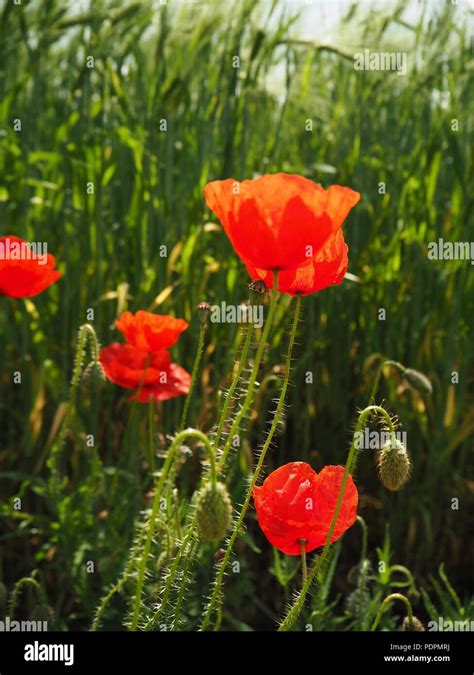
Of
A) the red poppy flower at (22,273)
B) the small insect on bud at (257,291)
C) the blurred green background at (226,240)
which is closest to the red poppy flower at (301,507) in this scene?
the small insect on bud at (257,291)

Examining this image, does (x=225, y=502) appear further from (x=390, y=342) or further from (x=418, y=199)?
(x=418, y=199)

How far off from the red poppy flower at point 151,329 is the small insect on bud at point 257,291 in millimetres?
499

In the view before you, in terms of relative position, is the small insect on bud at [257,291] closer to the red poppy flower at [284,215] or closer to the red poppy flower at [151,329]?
the red poppy flower at [284,215]

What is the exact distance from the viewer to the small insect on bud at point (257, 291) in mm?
980

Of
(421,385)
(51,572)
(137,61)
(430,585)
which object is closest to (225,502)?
(421,385)

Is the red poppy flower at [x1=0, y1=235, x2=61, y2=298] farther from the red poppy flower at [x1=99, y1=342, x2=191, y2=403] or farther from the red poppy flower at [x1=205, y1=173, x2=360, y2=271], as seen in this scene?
the red poppy flower at [x1=205, y1=173, x2=360, y2=271]

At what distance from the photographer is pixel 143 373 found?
1.56m

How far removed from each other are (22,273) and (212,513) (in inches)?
35.3

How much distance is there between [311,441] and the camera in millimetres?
2373

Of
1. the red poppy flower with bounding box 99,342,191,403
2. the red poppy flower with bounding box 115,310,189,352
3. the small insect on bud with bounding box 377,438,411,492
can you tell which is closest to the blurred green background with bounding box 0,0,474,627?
the red poppy flower with bounding box 99,342,191,403

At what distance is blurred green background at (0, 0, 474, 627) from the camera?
82.7 inches

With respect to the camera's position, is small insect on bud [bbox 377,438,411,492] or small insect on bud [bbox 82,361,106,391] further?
small insect on bud [bbox 82,361,106,391]

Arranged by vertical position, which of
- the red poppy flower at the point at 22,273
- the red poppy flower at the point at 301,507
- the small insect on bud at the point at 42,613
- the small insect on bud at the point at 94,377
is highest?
Result: the red poppy flower at the point at 22,273

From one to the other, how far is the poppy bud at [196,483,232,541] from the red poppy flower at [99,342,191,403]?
79 centimetres
